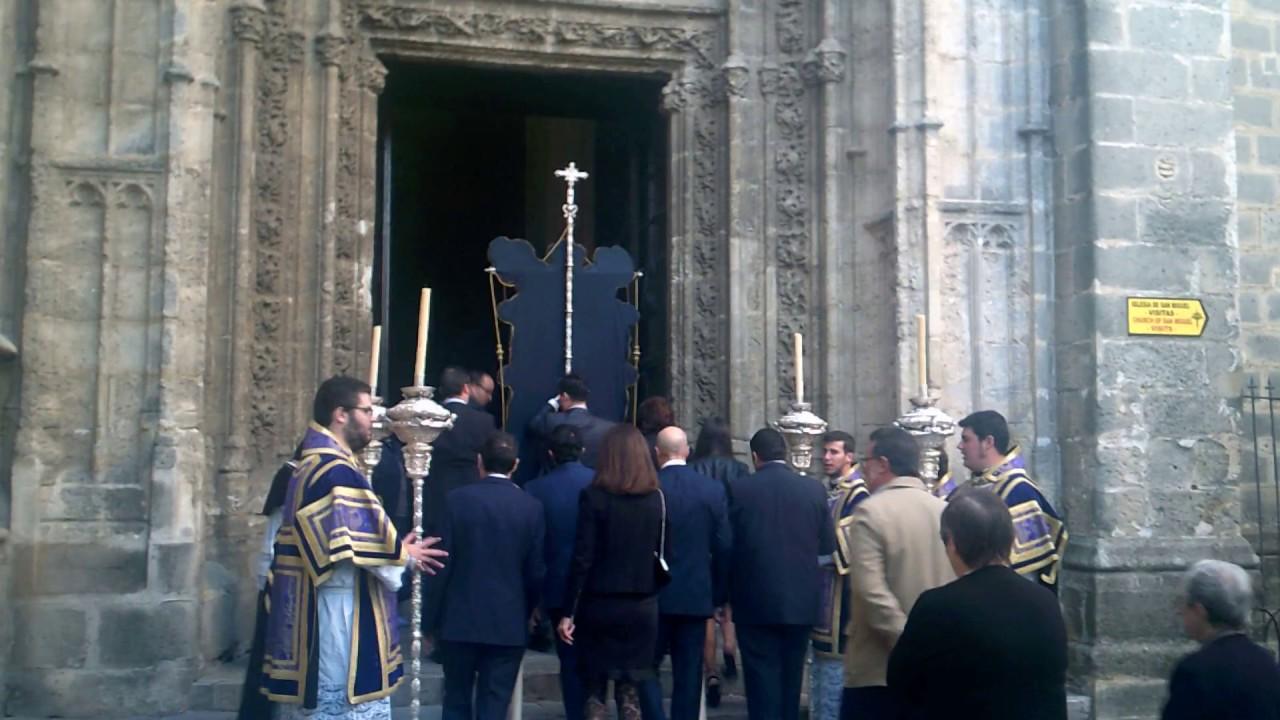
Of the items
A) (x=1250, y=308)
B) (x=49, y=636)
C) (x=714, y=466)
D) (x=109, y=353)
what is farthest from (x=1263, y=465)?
(x=49, y=636)

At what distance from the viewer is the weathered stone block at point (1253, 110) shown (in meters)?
9.48

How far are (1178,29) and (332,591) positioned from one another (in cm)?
673

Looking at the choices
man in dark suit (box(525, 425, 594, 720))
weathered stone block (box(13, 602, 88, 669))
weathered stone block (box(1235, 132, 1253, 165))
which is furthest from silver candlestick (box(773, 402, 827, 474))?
weathered stone block (box(1235, 132, 1253, 165))

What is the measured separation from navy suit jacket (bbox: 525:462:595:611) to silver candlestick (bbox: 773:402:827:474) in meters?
1.42

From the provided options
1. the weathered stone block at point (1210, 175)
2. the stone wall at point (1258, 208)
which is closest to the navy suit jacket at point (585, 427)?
the weathered stone block at point (1210, 175)

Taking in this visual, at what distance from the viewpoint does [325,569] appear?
4648 millimetres

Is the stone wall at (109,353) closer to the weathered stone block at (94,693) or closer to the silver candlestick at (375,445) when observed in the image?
the weathered stone block at (94,693)

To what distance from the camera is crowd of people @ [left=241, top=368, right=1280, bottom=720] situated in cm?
326

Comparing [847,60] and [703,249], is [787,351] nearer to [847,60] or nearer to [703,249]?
[703,249]

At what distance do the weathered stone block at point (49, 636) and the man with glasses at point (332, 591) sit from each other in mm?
2634

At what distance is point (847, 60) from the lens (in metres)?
8.97

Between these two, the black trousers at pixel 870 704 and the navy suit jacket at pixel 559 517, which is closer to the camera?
the black trousers at pixel 870 704

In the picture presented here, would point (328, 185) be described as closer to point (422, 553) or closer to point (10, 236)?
point (10, 236)

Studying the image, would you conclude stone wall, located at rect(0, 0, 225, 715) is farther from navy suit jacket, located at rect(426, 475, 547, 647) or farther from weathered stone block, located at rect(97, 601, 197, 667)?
navy suit jacket, located at rect(426, 475, 547, 647)
